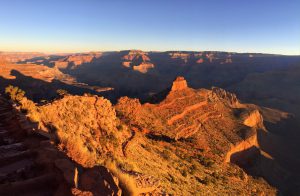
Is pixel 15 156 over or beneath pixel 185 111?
over

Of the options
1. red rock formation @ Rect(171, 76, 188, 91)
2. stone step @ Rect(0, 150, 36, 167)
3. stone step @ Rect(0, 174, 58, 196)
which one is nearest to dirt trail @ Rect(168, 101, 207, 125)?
red rock formation @ Rect(171, 76, 188, 91)

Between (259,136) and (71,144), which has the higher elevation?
(71,144)

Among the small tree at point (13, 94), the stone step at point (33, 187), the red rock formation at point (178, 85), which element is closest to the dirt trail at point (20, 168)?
the stone step at point (33, 187)

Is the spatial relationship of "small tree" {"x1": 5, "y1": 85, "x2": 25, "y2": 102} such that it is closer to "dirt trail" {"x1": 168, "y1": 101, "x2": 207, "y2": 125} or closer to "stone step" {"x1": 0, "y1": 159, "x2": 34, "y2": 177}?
"dirt trail" {"x1": 168, "y1": 101, "x2": 207, "y2": 125}

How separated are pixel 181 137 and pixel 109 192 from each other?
4032 cm

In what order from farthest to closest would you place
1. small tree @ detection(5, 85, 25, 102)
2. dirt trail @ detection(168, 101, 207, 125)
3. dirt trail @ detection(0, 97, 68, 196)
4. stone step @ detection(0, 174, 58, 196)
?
dirt trail @ detection(168, 101, 207, 125)
small tree @ detection(5, 85, 25, 102)
dirt trail @ detection(0, 97, 68, 196)
stone step @ detection(0, 174, 58, 196)

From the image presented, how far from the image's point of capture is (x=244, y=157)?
55.2 metres

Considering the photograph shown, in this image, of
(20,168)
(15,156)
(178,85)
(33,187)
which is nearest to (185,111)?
(178,85)

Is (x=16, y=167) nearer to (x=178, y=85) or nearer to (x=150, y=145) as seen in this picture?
(x=150, y=145)

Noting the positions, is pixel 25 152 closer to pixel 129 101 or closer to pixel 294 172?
pixel 129 101

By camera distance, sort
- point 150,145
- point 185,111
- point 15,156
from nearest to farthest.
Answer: point 15,156 < point 150,145 < point 185,111

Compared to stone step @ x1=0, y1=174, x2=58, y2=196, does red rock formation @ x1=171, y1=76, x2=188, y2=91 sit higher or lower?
lower

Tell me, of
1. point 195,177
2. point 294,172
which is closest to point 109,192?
point 195,177

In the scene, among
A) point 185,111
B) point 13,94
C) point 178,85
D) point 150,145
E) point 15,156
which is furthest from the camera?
point 178,85
